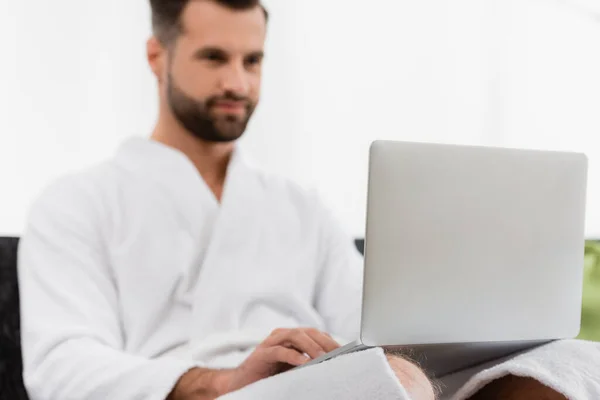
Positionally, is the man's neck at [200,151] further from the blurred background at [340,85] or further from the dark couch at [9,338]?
the dark couch at [9,338]

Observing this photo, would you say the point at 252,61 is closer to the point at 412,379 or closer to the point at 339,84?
the point at 339,84

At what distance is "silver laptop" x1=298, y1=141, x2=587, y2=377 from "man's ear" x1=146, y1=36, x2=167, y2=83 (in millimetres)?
993

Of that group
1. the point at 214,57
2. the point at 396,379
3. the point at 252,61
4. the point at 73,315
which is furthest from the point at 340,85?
the point at 396,379

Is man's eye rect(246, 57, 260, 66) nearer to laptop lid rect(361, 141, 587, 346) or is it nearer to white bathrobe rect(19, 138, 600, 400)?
white bathrobe rect(19, 138, 600, 400)

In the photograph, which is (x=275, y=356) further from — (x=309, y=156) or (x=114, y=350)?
(x=309, y=156)

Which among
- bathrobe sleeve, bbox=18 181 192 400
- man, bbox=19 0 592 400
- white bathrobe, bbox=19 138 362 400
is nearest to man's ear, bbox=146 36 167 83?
man, bbox=19 0 592 400

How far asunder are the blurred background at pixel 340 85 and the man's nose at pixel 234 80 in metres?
0.20

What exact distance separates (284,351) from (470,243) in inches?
10.9

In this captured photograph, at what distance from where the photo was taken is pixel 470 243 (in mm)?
864

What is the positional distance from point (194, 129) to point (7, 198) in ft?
1.45

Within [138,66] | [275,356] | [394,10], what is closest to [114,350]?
[275,356]

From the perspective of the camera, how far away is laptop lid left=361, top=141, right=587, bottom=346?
0.82m

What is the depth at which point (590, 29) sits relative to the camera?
7.65 ft

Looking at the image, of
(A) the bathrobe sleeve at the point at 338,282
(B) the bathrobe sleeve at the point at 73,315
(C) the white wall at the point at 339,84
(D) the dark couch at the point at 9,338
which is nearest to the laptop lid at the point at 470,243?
(B) the bathrobe sleeve at the point at 73,315
